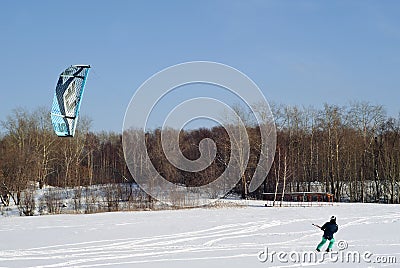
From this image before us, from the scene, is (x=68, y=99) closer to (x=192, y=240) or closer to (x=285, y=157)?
(x=192, y=240)

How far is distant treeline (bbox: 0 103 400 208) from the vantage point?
120ft

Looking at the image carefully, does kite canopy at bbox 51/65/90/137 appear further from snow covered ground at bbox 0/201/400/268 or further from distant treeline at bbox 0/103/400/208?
distant treeline at bbox 0/103/400/208

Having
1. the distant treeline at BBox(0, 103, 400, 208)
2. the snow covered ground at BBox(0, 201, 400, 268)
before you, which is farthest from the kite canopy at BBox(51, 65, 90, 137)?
the distant treeline at BBox(0, 103, 400, 208)

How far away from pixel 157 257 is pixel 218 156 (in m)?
28.0

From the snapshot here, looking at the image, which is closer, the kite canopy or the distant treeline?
the kite canopy

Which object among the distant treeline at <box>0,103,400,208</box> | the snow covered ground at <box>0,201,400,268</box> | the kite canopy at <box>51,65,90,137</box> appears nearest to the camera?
the snow covered ground at <box>0,201,400,268</box>

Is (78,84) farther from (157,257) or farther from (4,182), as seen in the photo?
(4,182)

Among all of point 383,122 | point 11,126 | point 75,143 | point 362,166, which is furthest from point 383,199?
point 11,126

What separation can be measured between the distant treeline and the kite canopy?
2044 centimetres

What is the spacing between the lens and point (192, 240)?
1534 cm

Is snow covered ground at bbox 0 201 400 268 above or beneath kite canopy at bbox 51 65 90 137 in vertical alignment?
beneath

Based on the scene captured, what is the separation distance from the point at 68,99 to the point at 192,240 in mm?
5689

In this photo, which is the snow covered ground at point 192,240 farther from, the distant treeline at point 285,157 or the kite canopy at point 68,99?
the distant treeline at point 285,157

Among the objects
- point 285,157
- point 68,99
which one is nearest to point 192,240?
point 68,99
